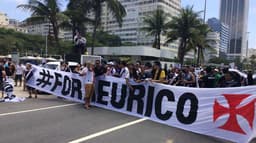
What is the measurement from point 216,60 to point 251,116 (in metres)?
115

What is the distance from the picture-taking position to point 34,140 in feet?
22.6

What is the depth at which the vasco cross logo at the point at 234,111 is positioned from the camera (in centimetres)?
687

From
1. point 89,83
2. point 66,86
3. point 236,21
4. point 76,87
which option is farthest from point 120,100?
point 236,21

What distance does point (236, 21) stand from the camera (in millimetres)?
151000

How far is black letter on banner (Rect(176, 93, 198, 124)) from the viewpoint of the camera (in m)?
8.23

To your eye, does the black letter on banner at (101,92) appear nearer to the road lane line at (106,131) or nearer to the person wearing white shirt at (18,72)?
the road lane line at (106,131)

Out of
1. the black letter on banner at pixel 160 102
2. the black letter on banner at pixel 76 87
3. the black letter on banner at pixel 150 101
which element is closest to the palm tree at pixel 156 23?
the black letter on banner at pixel 76 87

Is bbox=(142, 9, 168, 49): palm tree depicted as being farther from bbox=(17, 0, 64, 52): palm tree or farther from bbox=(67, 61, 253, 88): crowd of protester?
bbox=(67, 61, 253, 88): crowd of protester

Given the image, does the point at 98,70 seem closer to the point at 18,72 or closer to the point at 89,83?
the point at 89,83

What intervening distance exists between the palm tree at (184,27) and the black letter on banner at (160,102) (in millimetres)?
33041

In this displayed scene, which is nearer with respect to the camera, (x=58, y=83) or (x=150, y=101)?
(x=150, y=101)

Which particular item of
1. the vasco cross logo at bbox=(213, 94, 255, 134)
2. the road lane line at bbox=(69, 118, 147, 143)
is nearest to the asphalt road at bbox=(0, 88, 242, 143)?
the road lane line at bbox=(69, 118, 147, 143)

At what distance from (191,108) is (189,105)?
5.6 inches

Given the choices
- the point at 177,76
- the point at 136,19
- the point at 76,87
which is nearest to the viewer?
the point at 76,87
